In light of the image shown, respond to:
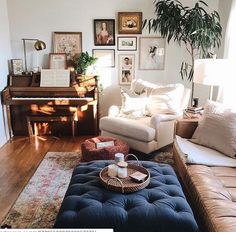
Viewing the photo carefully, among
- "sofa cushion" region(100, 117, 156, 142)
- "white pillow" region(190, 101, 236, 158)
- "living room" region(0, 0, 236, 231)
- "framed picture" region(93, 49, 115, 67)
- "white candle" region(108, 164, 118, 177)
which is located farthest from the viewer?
"framed picture" region(93, 49, 115, 67)

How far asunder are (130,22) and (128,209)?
319 centimetres

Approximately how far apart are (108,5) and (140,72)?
1158mm

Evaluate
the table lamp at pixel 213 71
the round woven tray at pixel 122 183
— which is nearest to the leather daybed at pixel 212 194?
the round woven tray at pixel 122 183

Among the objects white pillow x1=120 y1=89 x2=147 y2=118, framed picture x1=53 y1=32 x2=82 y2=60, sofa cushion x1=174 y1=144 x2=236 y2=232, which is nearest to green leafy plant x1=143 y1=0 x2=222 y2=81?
white pillow x1=120 y1=89 x2=147 y2=118

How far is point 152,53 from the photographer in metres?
4.13

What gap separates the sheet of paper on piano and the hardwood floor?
33.5 inches

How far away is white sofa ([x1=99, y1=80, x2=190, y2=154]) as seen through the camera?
306 centimetres

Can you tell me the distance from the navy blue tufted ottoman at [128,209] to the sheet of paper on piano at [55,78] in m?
2.37

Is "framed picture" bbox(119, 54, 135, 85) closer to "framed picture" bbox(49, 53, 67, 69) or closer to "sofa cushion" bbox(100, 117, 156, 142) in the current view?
"framed picture" bbox(49, 53, 67, 69)

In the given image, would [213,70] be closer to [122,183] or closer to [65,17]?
[122,183]

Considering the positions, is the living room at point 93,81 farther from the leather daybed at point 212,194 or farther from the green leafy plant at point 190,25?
the leather daybed at point 212,194

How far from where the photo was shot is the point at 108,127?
3393 millimetres

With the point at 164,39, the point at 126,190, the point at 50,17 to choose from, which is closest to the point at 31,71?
the point at 50,17

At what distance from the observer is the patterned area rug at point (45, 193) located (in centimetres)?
206
